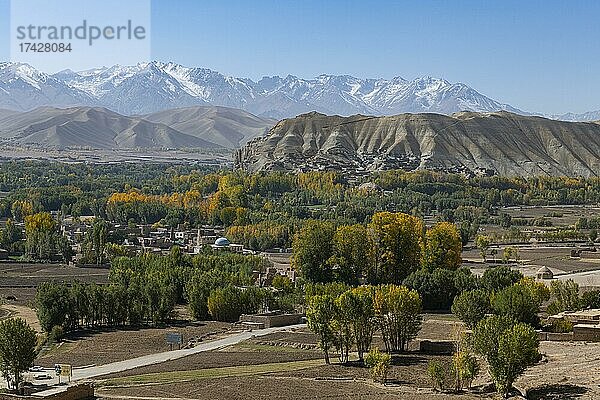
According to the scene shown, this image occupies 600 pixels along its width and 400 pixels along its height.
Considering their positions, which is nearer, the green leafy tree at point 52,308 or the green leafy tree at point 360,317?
the green leafy tree at point 360,317

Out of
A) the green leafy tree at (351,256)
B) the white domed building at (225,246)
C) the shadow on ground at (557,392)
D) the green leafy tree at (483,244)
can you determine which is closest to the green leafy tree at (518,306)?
the shadow on ground at (557,392)

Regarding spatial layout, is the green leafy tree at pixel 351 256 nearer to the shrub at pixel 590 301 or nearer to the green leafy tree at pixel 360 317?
the shrub at pixel 590 301

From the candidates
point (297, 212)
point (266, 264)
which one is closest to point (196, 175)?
point (297, 212)

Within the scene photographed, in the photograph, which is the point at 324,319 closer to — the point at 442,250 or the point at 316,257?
the point at 316,257

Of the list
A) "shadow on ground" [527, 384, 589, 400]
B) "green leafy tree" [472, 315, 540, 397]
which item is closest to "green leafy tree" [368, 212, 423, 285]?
"green leafy tree" [472, 315, 540, 397]

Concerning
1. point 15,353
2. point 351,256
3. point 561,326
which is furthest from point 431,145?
point 15,353

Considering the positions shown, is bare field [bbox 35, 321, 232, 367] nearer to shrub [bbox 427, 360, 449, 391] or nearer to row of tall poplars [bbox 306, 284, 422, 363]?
row of tall poplars [bbox 306, 284, 422, 363]
